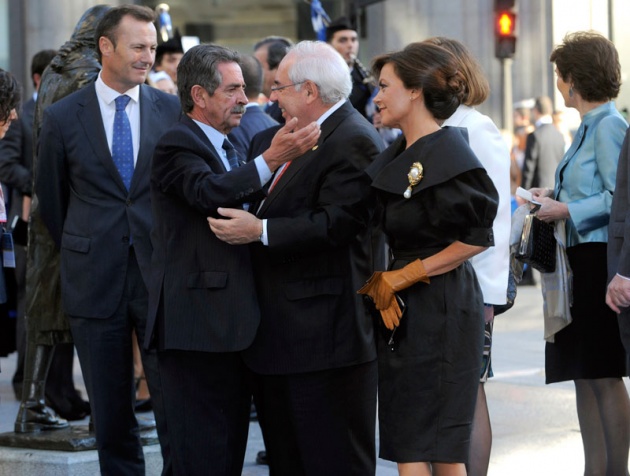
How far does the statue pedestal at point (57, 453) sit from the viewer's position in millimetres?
6117

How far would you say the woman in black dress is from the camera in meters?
4.48

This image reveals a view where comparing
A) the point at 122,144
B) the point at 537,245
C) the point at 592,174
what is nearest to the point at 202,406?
the point at 122,144

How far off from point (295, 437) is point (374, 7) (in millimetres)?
15137

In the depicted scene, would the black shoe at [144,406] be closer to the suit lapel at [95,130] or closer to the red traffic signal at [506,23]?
the suit lapel at [95,130]

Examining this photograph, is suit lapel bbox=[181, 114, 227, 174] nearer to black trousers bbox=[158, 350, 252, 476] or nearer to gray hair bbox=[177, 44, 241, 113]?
gray hair bbox=[177, 44, 241, 113]

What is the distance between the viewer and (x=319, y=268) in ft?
15.8

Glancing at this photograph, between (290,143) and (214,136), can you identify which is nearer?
(290,143)

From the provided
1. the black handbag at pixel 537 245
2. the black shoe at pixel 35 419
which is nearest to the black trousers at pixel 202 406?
the black handbag at pixel 537 245

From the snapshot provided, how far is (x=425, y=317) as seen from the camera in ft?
14.9

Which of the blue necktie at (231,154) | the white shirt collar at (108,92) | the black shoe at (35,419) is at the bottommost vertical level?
the black shoe at (35,419)

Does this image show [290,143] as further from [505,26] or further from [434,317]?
[505,26]

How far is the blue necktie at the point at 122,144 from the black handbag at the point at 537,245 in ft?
5.75

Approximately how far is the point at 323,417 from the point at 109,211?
1425mm

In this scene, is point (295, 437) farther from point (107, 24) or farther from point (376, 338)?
point (107, 24)
